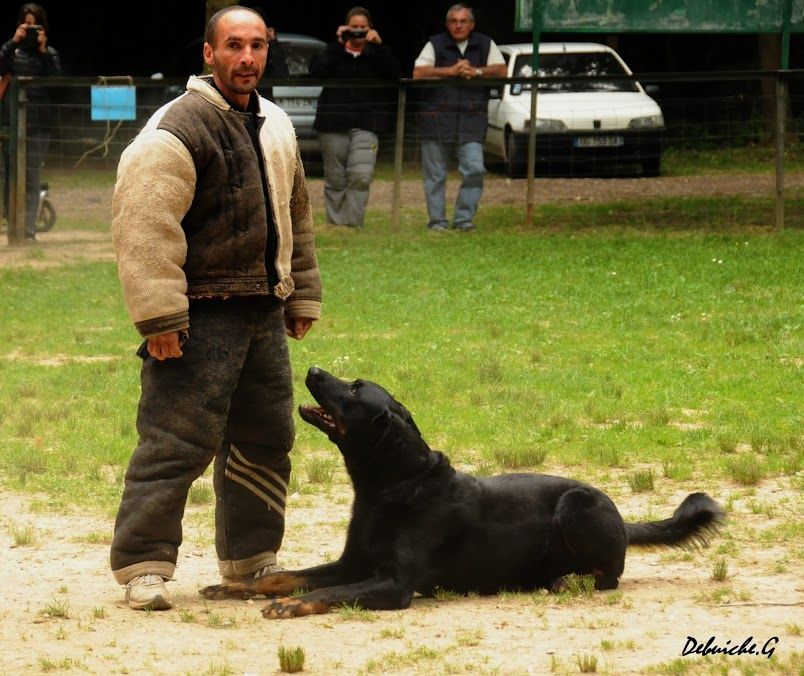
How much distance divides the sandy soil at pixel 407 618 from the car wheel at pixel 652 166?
12517mm

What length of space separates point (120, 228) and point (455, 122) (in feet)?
37.2

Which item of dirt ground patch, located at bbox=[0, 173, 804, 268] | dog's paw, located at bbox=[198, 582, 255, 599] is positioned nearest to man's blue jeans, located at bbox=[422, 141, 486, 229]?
dirt ground patch, located at bbox=[0, 173, 804, 268]

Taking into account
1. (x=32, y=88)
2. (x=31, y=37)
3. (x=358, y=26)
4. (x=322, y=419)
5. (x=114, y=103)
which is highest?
(x=358, y=26)

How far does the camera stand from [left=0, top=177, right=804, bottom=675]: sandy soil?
4.57 metres

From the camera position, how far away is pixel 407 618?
5172mm

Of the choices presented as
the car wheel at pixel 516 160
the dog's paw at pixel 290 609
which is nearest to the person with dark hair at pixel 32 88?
the car wheel at pixel 516 160

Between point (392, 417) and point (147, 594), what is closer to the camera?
point (147, 594)

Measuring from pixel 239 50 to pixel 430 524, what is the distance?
179cm

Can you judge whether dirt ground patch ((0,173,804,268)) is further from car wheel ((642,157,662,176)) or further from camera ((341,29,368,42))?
camera ((341,29,368,42))

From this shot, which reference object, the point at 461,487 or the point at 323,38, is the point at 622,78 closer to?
the point at 461,487

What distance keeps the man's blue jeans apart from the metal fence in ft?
1.13

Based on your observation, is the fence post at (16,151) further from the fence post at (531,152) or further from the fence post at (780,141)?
the fence post at (780,141)

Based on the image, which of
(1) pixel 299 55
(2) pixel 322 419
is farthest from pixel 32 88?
(2) pixel 322 419

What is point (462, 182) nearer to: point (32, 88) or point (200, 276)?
point (32, 88)
